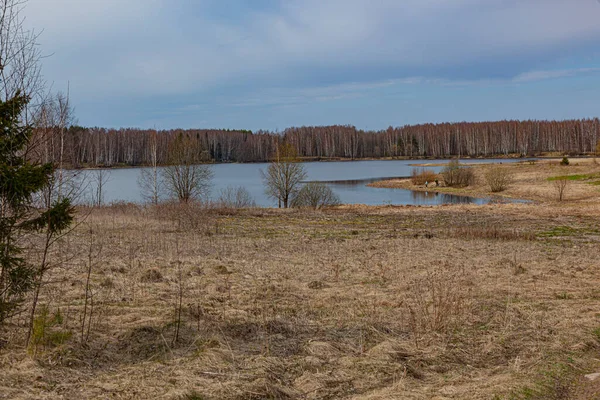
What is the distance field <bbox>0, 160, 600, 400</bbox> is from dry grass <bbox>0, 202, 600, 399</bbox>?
0.02 m

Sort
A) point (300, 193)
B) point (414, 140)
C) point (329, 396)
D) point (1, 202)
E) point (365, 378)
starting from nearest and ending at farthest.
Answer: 1. point (329, 396)
2. point (365, 378)
3. point (1, 202)
4. point (300, 193)
5. point (414, 140)

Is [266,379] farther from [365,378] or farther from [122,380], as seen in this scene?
[122,380]

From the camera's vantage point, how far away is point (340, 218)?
93.8 ft

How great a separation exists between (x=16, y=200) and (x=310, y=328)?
3788 millimetres

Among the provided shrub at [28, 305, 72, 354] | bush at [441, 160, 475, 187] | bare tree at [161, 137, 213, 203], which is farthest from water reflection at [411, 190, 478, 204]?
shrub at [28, 305, 72, 354]

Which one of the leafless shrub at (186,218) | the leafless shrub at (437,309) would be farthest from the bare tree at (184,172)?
the leafless shrub at (437,309)

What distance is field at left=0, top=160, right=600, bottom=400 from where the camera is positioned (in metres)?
4.77

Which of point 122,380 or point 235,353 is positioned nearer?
point 122,380

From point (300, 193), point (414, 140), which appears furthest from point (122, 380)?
point (414, 140)

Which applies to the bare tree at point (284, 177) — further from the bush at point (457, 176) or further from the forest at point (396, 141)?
the forest at point (396, 141)

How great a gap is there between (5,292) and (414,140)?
14588 cm

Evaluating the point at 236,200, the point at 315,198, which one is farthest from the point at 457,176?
the point at 236,200

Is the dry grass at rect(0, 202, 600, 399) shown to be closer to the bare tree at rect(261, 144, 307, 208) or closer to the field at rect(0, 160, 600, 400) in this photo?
the field at rect(0, 160, 600, 400)

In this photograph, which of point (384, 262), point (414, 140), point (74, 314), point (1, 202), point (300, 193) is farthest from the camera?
point (414, 140)
